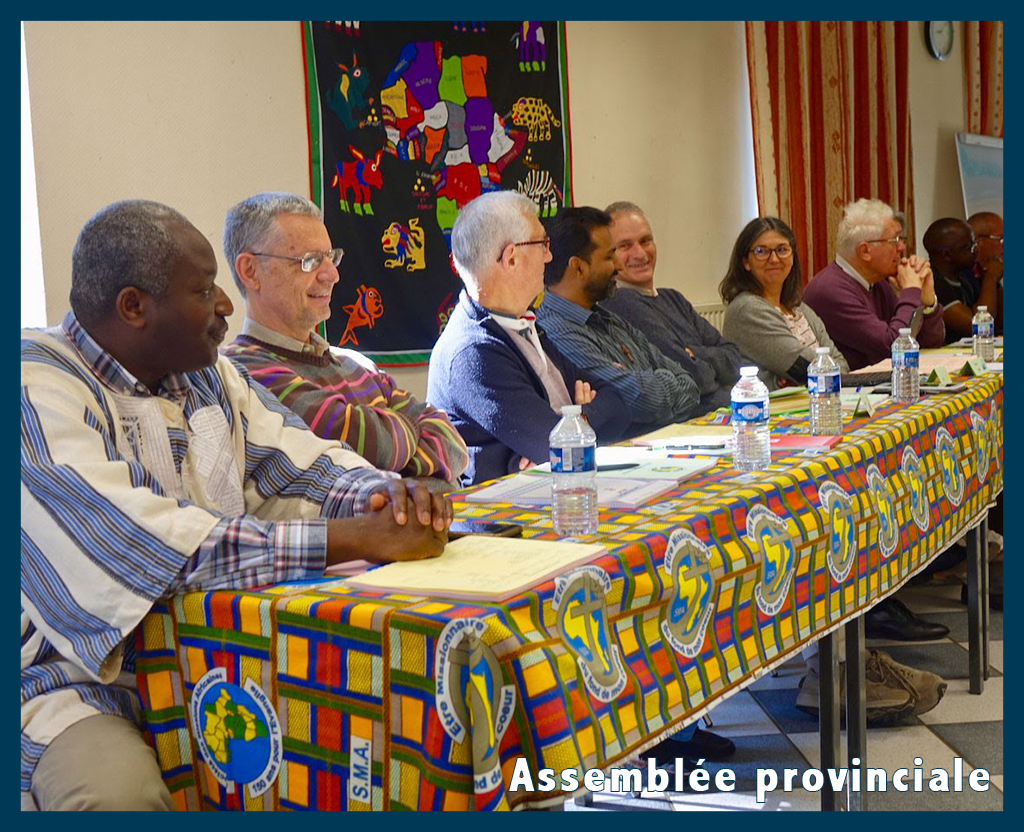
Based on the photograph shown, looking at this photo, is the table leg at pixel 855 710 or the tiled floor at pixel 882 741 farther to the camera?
the tiled floor at pixel 882 741

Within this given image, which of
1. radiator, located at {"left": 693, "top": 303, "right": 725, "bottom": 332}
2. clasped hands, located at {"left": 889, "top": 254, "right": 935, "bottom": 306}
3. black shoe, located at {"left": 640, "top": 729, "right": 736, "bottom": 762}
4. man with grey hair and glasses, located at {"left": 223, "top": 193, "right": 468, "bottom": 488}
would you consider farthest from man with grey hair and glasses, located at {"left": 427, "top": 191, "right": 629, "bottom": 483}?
radiator, located at {"left": 693, "top": 303, "right": 725, "bottom": 332}

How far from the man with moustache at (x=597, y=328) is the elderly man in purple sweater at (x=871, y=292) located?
146 cm

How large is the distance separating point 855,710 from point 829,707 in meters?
0.16

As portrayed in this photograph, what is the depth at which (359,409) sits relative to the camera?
82.4 inches

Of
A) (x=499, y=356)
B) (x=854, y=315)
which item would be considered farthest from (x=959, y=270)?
(x=499, y=356)

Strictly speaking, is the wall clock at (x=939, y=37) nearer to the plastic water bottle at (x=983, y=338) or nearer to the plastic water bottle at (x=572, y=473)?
the plastic water bottle at (x=983, y=338)

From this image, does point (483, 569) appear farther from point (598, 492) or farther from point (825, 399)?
point (825, 399)

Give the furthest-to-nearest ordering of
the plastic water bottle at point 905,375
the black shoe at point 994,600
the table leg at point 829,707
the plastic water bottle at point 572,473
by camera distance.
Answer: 1. the black shoe at point 994,600
2. the plastic water bottle at point 905,375
3. the table leg at point 829,707
4. the plastic water bottle at point 572,473

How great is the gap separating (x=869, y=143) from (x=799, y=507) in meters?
5.17

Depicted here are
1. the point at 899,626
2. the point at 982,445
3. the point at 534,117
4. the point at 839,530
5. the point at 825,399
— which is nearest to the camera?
the point at 839,530

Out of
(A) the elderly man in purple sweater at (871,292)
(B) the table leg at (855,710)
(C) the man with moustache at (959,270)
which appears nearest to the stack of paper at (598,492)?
(B) the table leg at (855,710)

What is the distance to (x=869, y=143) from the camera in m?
6.45

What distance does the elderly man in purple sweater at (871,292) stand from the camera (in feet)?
14.6

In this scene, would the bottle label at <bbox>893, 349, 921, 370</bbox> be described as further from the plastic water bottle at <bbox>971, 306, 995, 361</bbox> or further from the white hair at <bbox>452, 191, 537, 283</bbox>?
the plastic water bottle at <bbox>971, 306, 995, 361</bbox>
